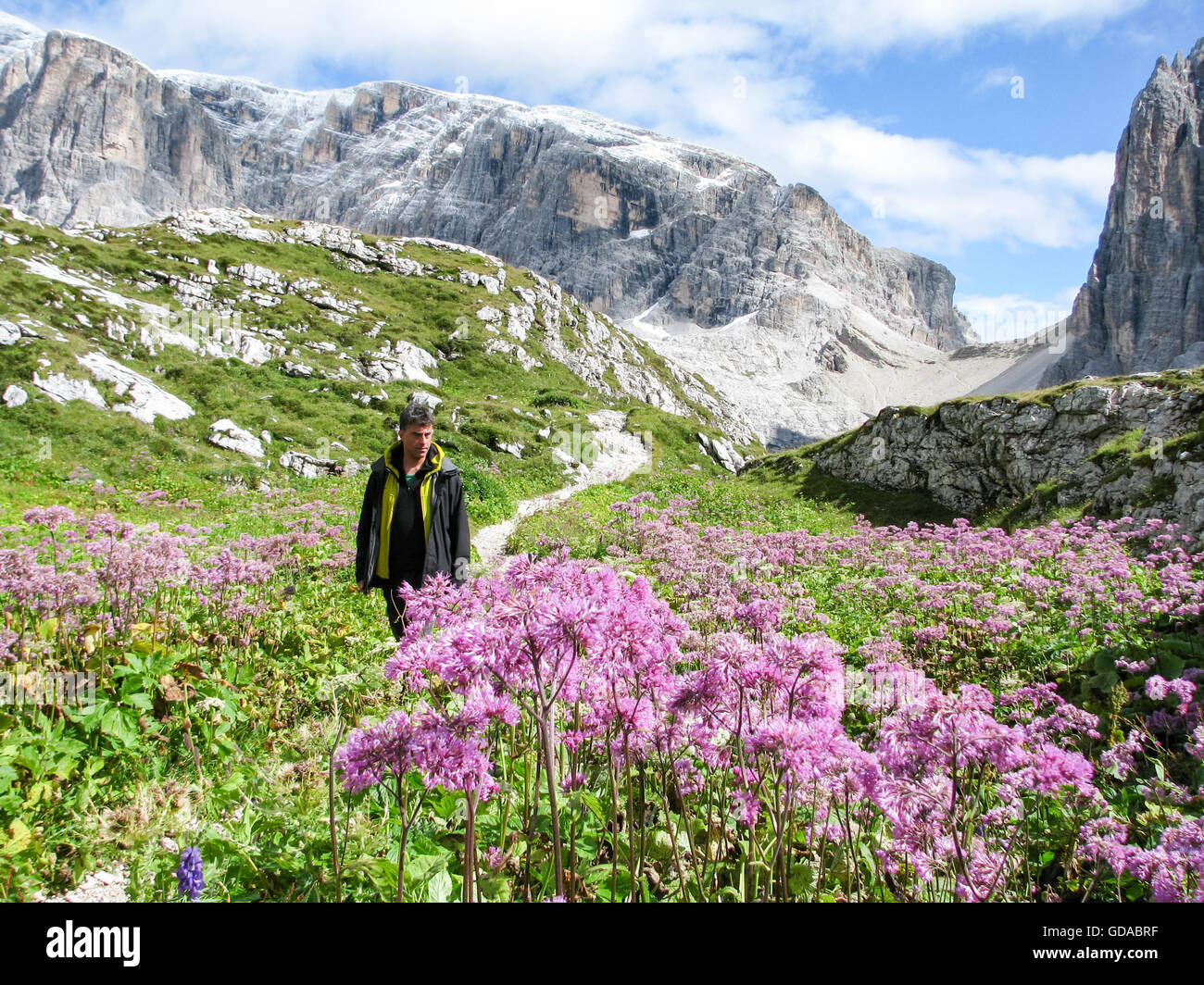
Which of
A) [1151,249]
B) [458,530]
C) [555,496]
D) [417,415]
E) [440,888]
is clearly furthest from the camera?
[1151,249]

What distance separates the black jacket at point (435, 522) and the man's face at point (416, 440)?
107mm

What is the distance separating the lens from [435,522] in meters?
6.56

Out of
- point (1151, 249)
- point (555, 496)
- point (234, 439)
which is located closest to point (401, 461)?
point (555, 496)

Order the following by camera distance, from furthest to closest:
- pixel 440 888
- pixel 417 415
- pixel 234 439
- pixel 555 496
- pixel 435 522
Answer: pixel 555 496 < pixel 234 439 < pixel 435 522 < pixel 417 415 < pixel 440 888

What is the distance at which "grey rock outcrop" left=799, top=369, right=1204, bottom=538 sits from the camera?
51.4ft

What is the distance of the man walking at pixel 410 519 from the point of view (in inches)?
257

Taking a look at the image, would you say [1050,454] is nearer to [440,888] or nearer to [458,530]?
[458,530]

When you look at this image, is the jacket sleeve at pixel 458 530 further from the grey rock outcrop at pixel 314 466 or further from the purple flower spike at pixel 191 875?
the grey rock outcrop at pixel 314 466

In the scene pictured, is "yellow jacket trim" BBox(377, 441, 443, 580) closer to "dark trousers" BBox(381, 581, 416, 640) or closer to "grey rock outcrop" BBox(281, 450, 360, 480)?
"dark trousers" BBox(381, 581, 416, 640)

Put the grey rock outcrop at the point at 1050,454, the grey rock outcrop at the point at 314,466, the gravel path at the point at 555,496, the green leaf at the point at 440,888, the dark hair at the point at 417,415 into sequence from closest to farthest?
the green leaf at the point at 440,888
the gravel path at the point at 555,496
the dark hair at the point at 417,415
the grey rock outcrop at the point at 1050,454
the grey rock outcrop at the point at 314,466

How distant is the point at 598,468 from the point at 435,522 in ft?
119

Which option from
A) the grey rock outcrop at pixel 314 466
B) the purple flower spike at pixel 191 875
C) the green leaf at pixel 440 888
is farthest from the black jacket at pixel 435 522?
the grey rock outcrop at pixel 314 466
